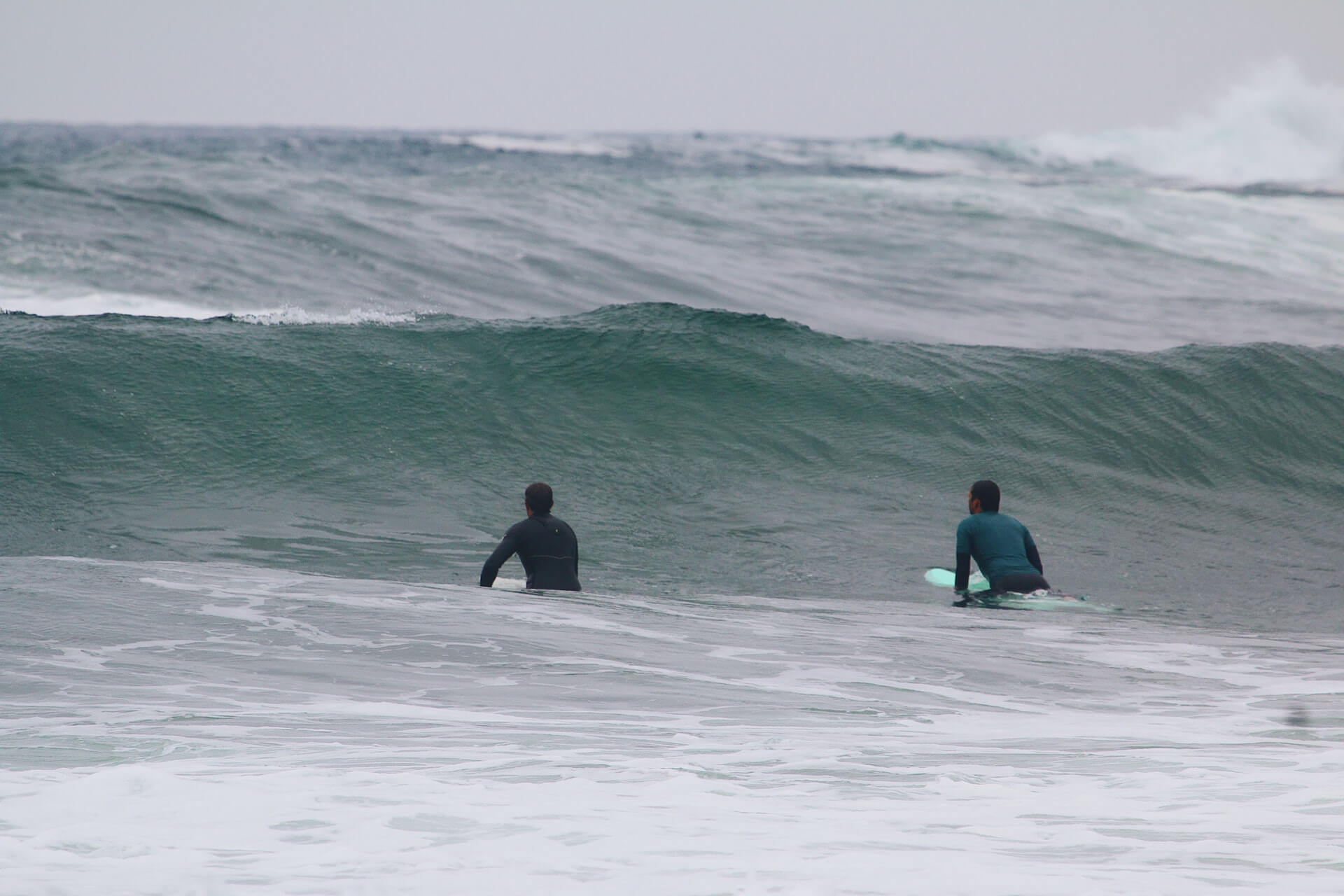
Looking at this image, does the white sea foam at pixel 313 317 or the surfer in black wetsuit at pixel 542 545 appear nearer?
the surfer in black wetsuit at pixel 542 545

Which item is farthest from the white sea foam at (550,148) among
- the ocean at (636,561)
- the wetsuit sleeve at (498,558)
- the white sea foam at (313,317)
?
the wetsuit sleeve at (498,558)

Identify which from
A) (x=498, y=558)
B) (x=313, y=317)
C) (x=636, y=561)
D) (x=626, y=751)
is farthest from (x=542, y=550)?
(x=313, y=317)

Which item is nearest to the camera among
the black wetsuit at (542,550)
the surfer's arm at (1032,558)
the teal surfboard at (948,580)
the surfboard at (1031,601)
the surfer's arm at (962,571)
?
the black wetsuit at (542,550)

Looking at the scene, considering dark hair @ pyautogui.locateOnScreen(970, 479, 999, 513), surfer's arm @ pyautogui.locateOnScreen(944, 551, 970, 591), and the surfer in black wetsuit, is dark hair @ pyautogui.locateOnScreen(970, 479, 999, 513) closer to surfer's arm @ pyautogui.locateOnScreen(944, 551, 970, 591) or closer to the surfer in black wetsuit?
surfer's arm @ pyautogui.locateOnScreen(944, 551, 970, 591)

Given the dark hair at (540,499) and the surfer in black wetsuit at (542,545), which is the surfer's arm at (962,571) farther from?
the dark hair at (540,499)

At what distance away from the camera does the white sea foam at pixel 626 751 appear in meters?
3.76

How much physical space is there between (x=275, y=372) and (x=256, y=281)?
5.06 meters

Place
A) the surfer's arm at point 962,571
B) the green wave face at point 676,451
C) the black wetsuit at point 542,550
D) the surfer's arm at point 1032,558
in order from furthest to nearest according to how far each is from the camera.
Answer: the green wave face at point 676,451 < the surfer's arm at point 1032,558 < the surfer's arm at point 962,571 < the black wetsuit at point 542,550

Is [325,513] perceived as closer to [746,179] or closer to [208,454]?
[208,454]

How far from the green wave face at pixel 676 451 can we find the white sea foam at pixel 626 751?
5.66 feet

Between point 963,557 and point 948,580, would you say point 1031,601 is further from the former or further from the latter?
point 948,580

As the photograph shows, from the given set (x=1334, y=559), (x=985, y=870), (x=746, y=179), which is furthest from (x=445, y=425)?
(x=746, y=179)

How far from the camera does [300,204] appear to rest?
901 inches

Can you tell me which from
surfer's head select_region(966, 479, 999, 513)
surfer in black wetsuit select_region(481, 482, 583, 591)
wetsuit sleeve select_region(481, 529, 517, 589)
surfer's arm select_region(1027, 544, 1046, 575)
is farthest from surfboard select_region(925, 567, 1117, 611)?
wetsuit sleeve select_region(481, 529, 517, 589)
